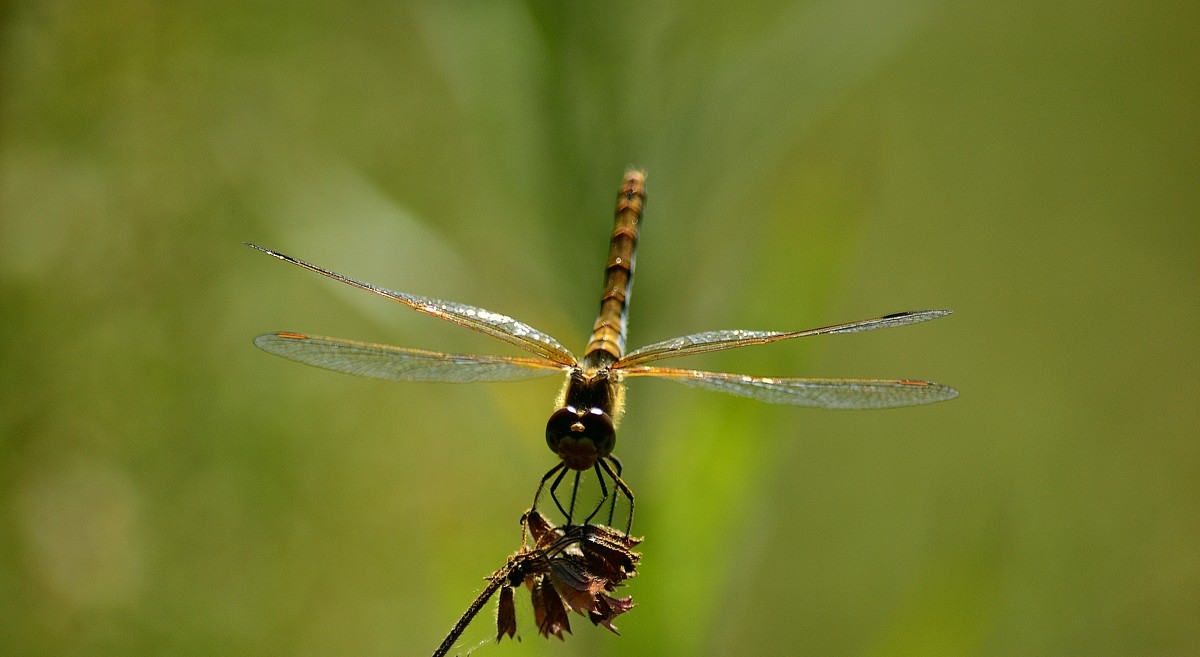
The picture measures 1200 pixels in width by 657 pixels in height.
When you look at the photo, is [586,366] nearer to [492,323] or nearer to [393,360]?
[492,323]

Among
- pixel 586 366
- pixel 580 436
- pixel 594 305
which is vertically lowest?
pixel 580 436

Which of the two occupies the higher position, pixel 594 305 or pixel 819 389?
pixel 594 305

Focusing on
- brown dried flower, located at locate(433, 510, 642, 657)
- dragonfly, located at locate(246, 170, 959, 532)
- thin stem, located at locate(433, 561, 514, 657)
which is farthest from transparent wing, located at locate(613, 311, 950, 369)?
thin stem, located at locate(433, 561, 514, 657)

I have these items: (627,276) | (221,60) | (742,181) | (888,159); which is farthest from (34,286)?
(888,159)

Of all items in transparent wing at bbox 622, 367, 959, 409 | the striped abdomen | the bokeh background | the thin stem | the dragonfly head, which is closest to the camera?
the thin stem

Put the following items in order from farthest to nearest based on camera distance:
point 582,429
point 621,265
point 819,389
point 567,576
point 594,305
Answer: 1. point 594,305
2. point 621,265
3. point 819,389
4. point 582,429
5. point 567,576

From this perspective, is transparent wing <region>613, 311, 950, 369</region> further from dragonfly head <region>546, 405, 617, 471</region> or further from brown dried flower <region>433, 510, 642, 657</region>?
brown dried flower <region>433, 510, 642, 657</region>

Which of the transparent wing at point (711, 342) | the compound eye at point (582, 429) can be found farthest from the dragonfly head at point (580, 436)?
the transparent wing at point (711, 342)

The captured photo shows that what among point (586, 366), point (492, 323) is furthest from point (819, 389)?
point (492, 323)
